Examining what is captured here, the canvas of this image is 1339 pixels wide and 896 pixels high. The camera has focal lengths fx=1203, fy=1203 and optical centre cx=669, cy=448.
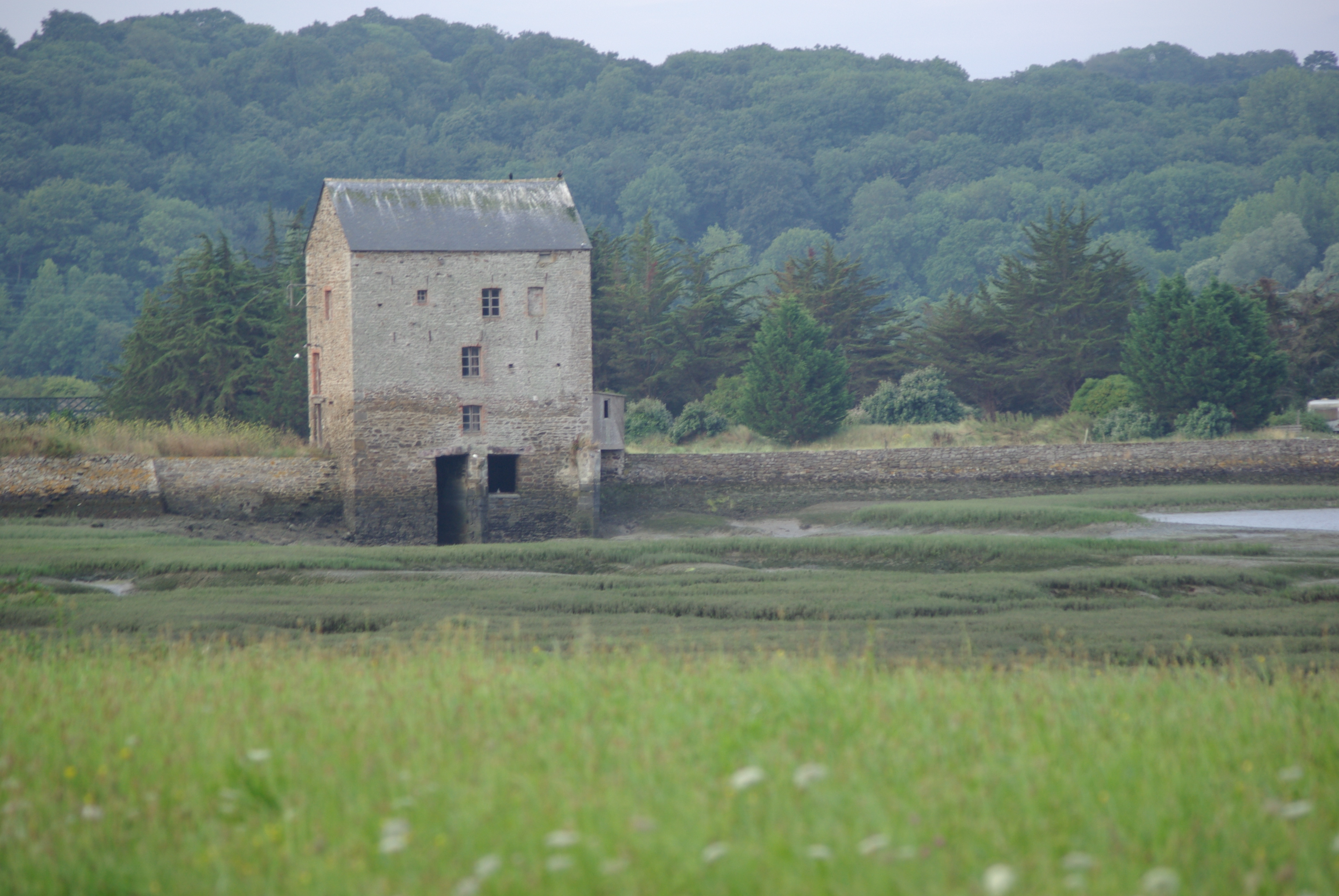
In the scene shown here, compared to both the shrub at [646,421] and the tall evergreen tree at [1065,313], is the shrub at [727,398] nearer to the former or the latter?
the shrub at [646,421]

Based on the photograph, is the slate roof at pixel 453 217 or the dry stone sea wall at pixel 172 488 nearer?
the dry stone sea wall at pixel 172 488

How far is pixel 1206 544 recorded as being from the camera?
84.4ft

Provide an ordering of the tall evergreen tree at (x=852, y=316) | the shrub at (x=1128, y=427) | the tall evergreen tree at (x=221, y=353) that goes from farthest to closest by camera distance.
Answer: the tall evergreen tree at (x=852, y=316) < the tall evergreen tree at (x=221, y=353) < the shrub at (x=1128, y=427)

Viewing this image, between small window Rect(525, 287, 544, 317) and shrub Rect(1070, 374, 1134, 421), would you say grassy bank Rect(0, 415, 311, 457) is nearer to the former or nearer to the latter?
small window Rect(525, 287, 544, 317)

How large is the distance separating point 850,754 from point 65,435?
32208 mm

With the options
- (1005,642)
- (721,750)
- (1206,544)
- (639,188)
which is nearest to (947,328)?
(1206,544)

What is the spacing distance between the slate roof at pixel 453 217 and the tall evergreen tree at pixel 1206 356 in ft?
68.7

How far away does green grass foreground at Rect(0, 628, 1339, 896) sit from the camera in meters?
4.83

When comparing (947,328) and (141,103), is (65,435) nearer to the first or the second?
(947,328)

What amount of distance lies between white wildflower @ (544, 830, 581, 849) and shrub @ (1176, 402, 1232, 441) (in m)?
39.7

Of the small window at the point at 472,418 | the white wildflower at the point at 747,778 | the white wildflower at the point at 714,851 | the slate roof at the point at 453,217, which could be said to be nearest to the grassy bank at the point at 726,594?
the white wildflower at the point at 747,778

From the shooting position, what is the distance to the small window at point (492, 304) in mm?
35369

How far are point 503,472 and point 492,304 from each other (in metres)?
5.05

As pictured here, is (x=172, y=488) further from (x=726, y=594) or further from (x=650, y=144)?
(x=650, y=144)
